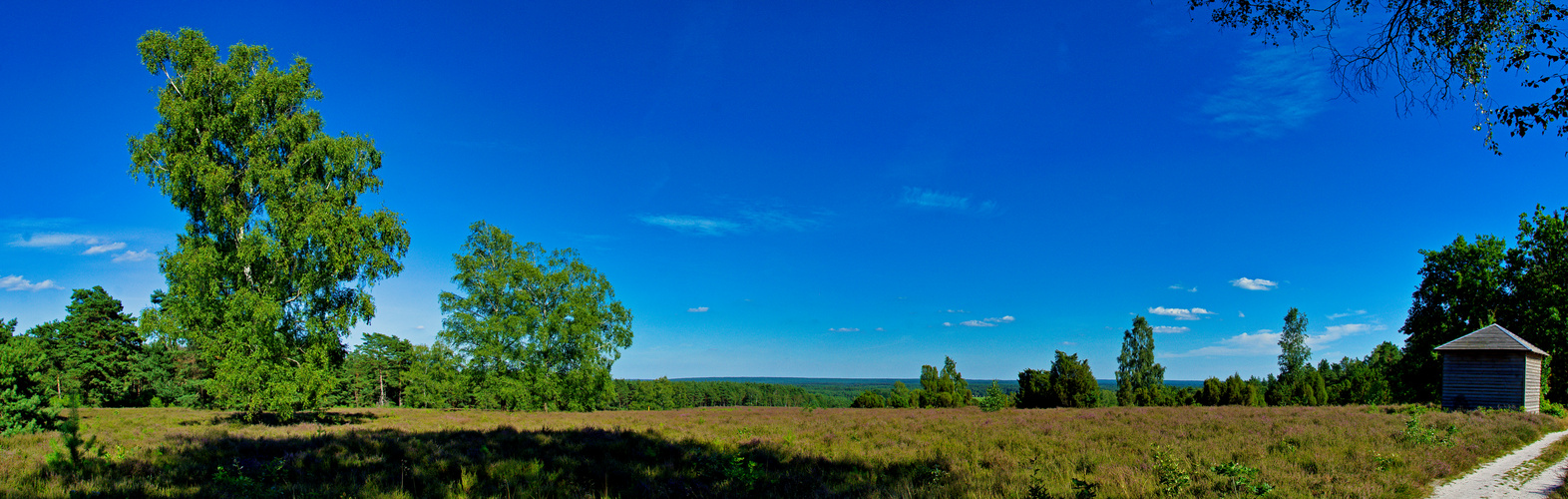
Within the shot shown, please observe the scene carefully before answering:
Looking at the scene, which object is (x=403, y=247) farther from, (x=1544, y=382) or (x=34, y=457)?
(x=1544, y=382)

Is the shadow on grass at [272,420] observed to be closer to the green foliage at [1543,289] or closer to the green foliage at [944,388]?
the green foliage at [944,388]

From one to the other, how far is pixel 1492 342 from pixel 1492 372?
1293mm

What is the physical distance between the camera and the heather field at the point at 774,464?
7.71m

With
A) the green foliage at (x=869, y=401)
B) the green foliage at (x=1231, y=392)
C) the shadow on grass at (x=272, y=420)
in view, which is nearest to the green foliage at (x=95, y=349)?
the shadow on grass at (x=272, y=420)

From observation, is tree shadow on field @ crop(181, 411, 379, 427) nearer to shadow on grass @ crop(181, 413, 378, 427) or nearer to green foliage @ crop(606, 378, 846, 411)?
shadow on grass @ crop(181, 413, 378, 427)

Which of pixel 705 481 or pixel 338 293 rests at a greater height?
pixel 338 293

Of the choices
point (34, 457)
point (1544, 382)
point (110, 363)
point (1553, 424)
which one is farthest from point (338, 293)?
point (1544, 382)

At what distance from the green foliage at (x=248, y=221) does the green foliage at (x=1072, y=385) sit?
37231 millimetres

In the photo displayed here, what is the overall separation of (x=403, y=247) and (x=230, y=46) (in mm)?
8280

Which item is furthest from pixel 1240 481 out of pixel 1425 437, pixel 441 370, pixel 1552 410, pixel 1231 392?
pixel 1231 392

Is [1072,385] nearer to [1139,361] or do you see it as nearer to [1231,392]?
[1231,392]

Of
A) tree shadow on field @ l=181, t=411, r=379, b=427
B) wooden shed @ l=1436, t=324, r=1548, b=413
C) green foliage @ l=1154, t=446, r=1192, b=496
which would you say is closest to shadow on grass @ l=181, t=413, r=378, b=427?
tree shadow on field @ l=181, t=411, r=379, b=427

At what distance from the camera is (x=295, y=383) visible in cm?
1948

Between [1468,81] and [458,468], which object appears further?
[458,468]
